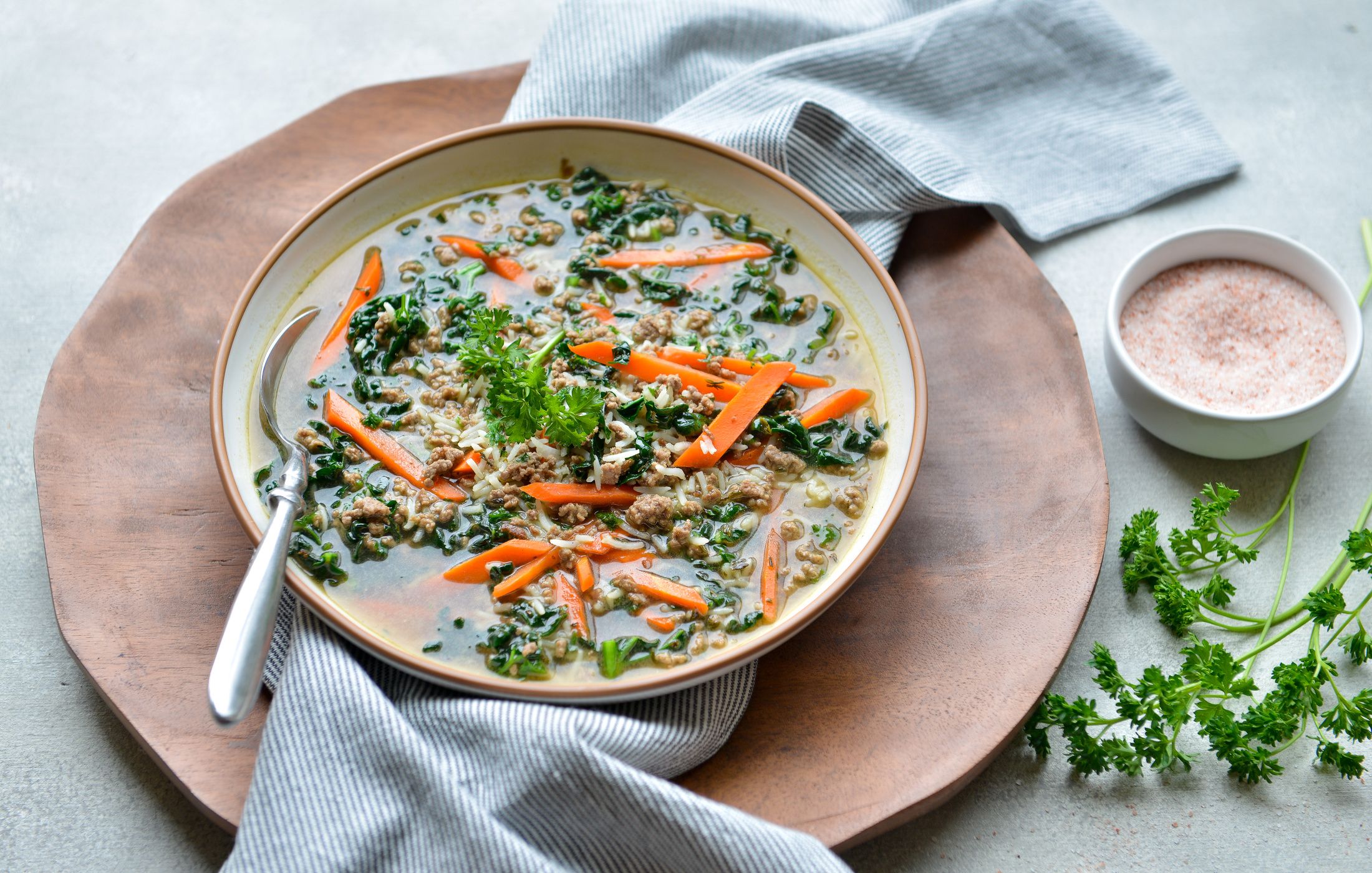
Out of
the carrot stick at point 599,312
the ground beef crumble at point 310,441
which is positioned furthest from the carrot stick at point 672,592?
the ground beef crumble at point 310,441

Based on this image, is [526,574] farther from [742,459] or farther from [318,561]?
[742,459]

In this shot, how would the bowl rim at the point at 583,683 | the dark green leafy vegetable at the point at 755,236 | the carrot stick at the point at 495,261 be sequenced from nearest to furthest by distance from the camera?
1. the bowl rim at the point at 583,683
2. the carrot stick at the point at 495,261
3. the dark green leafy vegetable at the point at 755,236

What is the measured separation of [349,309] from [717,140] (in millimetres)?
1798

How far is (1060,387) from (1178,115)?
2.15m

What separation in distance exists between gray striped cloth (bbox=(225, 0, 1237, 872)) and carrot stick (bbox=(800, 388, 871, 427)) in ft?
2.90

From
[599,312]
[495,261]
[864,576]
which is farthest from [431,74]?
[864,576]

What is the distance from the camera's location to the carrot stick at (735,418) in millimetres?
4105

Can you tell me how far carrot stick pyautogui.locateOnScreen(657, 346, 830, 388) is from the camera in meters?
4.35

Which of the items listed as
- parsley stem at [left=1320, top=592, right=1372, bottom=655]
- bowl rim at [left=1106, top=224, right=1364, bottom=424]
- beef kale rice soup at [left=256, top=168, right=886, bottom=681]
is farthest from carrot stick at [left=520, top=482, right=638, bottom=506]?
parsley stem at [left=1320, top=592, right=1372, bottom=655]

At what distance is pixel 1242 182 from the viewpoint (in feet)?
19.0

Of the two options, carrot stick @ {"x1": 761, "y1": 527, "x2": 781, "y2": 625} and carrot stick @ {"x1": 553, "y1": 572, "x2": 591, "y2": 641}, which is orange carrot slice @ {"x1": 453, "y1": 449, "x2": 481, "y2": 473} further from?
carrot stick @ {"x1": 761, "y1": 527, "x2": 781, "y2": 625}

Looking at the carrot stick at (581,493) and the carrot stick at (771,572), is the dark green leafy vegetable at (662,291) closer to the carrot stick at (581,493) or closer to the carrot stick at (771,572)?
the carrot stick at (581,493)

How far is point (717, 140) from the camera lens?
16.4 ft

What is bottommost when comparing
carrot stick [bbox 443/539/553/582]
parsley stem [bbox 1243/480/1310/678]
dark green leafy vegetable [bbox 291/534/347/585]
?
parsley stem [bbox 1243/480/1310/678]
